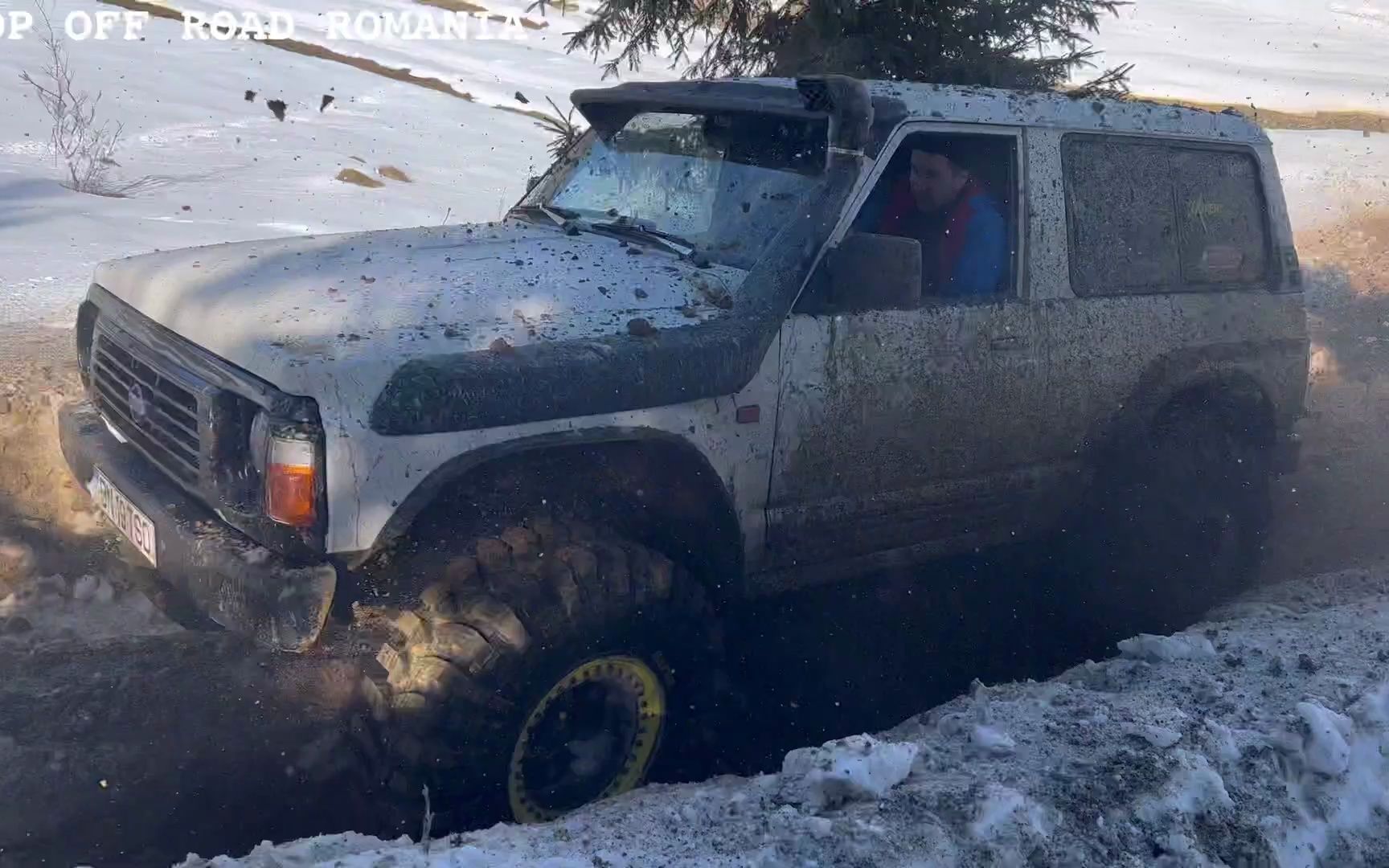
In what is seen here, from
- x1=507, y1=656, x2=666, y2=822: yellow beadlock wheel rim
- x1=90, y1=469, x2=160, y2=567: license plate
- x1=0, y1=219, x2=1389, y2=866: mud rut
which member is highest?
x1=90, y1=469, x2=160, y2=567: license plate

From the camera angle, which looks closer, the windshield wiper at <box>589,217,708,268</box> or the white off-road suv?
the white off-road suv

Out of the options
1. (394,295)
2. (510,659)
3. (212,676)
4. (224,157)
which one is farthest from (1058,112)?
(224,157)

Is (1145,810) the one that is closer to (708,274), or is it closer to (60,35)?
(708,274)

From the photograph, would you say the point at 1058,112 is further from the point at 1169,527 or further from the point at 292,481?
the point at 292,481

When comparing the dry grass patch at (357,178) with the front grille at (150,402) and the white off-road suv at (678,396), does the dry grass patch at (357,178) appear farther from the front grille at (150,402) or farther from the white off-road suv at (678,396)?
the front grille at (150,402)

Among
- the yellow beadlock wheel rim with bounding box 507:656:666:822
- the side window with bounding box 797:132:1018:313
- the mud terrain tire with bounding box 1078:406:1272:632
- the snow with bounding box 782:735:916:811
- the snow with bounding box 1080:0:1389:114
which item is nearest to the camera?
the snow with bounding box 782:735:916:811

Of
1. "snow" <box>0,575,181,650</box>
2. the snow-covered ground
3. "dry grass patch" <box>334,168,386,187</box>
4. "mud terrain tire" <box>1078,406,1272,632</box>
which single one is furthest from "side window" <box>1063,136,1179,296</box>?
"dry grass patch" <box>334,168,386,187</box>

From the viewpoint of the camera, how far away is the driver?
4.02 metres

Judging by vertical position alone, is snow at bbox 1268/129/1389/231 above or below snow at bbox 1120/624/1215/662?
above

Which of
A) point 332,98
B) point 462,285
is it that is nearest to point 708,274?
point 462,285

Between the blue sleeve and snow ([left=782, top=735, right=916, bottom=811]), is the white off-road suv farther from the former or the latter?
snow ([left=782, top=735, right=916, bottom=811])

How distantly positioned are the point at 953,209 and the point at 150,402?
2.65 m

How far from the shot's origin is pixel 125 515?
3291 mm

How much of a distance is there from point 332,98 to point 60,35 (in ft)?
14.2
